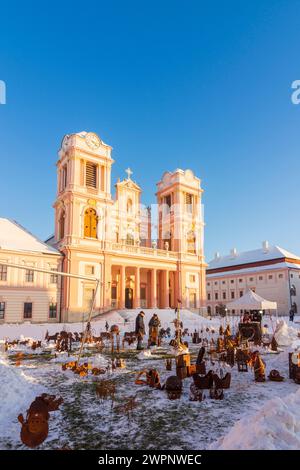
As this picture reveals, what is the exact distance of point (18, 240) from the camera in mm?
34781

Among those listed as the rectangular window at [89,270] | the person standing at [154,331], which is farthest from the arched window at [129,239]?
the person standing at [154,331]

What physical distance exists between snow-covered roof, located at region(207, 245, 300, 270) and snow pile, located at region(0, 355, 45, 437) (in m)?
56.3

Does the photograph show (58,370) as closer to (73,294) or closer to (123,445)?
(123,445)

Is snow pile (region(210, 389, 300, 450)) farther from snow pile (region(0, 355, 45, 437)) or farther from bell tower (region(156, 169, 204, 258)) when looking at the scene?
bell tower (region(156, 169, 204, 258))

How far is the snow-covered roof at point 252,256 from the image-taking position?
60.8 meters

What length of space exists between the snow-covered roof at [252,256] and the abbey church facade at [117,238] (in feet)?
65.8

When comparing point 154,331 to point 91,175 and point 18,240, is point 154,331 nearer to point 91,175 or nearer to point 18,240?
point 18,240

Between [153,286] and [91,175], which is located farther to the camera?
[153,286]

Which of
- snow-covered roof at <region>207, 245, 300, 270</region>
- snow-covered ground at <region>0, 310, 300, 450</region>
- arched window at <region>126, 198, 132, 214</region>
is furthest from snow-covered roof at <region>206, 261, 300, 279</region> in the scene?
snow-covered ground at <region>0, 310, 300, 450</region>

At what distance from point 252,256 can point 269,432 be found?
213 feet

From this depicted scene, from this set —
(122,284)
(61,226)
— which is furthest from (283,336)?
(61,226)

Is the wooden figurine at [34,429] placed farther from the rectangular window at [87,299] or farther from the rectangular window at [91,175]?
the rectangular window at [91,175]

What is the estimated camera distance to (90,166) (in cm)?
3938

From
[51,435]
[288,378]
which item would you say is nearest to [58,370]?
[51,435]
